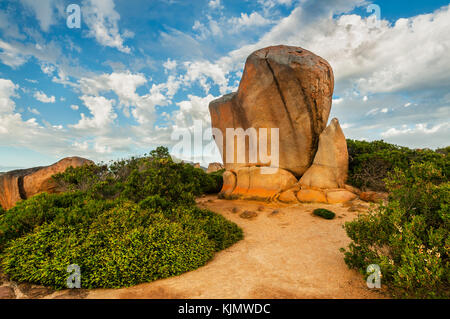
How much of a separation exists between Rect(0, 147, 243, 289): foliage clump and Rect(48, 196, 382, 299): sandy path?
36 cm

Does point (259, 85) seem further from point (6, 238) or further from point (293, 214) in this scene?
point (6, 238)

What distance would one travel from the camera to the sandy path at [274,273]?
4.67m

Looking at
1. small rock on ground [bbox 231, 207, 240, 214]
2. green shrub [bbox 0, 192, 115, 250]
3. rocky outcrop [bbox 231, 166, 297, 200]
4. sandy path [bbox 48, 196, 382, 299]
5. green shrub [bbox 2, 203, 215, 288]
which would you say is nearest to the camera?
sandy path [bbox 48, 196, 382, 299]

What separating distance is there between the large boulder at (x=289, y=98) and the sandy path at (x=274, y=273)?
7175mm

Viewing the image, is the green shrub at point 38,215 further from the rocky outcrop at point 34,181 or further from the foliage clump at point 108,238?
the rocky outcrop at point 34,181

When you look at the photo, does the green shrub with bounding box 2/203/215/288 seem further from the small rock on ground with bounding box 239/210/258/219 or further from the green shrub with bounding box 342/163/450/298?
the small rock on ground with bounding box 239/210/258/219

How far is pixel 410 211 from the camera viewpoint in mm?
5426

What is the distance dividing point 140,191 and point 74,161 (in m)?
7.33

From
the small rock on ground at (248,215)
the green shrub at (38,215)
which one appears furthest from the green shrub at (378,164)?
the green shrub at (38,215)

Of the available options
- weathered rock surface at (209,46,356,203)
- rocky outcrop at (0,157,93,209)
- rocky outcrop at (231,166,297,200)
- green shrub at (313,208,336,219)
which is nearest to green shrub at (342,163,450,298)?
green shrub at (313,208,336,219)

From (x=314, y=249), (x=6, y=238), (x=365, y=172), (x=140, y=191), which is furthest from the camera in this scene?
(x=365, y=172)

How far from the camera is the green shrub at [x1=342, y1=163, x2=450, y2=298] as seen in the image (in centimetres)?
389
